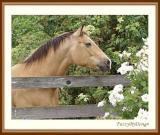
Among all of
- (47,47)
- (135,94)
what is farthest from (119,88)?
(47,47)

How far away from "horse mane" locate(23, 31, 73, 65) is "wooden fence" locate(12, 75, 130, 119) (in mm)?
363

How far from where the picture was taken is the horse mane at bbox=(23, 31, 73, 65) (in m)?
11.1

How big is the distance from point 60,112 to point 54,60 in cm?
74

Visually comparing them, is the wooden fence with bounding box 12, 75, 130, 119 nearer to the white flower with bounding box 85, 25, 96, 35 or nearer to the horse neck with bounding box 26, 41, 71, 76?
the horse neck with bounding box 26, 41, 71, 76

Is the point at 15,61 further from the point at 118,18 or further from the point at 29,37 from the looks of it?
the point at 118,18

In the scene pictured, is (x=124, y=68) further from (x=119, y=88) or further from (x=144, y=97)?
(x=144, y=97)

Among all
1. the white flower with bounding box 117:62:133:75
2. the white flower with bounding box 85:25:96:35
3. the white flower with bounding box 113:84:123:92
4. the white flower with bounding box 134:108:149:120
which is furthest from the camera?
the white flower with bounding box 85:25:96:35

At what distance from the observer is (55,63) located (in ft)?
36.8

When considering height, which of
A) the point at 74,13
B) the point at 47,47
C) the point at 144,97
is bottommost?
the point at 144,97

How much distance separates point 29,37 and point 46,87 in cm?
90

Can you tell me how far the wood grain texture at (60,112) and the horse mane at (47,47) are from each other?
694 millimetres

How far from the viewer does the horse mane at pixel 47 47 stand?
11.1 meters

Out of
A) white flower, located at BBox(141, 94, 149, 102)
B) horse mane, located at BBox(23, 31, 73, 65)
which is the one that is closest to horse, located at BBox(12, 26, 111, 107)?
horse mane, located at BBox(23, 31, 73, 65)

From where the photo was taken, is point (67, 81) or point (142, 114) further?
point (67, 81)
